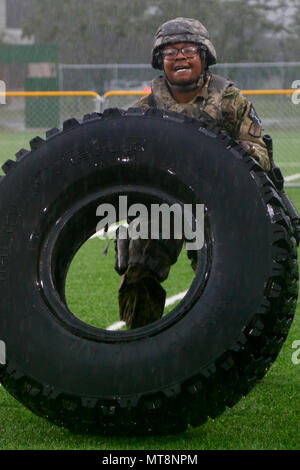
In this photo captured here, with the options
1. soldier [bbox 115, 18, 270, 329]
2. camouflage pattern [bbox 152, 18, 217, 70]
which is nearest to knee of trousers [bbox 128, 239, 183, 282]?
soldier [bbox 115, 18, 270, 329]

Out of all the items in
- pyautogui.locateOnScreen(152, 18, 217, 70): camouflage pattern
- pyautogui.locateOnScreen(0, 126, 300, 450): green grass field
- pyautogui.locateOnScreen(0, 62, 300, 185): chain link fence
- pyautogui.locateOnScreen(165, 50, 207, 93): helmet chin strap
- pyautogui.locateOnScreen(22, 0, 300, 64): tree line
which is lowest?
pyautogui.locateOnScreen(0, 126, 300, 450): green grass field

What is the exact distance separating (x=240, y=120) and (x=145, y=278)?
2.99 ft

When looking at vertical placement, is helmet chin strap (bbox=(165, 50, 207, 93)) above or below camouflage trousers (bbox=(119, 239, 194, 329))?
above

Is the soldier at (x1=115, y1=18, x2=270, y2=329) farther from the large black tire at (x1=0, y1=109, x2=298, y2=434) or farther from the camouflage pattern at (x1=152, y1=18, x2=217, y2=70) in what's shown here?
the large black tire at (x1=0, y1=109, x2=298, y2=434)

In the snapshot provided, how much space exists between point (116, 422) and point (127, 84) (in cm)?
2269

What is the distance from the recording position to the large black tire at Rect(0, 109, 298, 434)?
3.19m

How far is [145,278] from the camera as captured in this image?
4418mm

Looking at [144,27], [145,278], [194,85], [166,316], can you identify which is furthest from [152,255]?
[144,27]

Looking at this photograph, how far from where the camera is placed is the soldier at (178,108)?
4.33 meters

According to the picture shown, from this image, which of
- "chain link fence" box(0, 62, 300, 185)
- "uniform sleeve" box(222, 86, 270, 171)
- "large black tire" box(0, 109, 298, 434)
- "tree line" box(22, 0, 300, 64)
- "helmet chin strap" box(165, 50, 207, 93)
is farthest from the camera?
"tree line" box(22, 0, 300, 64)

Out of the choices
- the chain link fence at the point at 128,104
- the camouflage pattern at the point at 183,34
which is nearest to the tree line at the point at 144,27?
the chain link fence at the point at 128,104

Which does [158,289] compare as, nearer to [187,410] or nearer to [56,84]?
[187,410]

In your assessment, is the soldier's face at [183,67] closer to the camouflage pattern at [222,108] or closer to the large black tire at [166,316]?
the camouflage pattern at [222,108]

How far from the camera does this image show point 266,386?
4242mm
